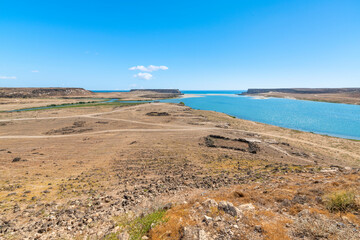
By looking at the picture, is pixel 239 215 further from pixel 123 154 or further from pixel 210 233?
pixel 123 154

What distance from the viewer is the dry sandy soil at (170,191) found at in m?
6.64

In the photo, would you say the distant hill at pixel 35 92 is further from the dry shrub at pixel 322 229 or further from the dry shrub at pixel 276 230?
the dry shrub at pixel 322 229

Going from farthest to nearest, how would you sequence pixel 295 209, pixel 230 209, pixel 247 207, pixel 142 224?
pixel 247 207
pixel 295 209
pixel 230 209
pixel 142 224

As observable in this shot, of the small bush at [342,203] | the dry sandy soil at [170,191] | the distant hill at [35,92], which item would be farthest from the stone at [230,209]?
the distant hill at [35,92]

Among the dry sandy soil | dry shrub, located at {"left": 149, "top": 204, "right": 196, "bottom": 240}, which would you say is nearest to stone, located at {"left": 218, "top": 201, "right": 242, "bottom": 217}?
the dry sandy soil

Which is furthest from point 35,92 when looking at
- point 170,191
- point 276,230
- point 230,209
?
point 276,230

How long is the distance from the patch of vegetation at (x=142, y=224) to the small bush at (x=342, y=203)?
7698mm

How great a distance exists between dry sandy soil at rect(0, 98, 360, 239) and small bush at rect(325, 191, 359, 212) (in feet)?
0.62

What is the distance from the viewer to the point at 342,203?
7.31 m

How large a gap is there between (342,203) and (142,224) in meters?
9.07

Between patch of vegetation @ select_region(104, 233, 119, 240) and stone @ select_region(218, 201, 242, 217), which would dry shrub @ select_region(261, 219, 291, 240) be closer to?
stone @ select_region(218, 201, 242, 217)

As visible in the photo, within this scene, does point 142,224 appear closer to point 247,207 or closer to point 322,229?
point 247,207

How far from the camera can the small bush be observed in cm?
724

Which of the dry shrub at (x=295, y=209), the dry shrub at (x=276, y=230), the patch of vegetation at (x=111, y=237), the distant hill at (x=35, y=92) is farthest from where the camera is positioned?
the distant hill at (x=35, y=92)
